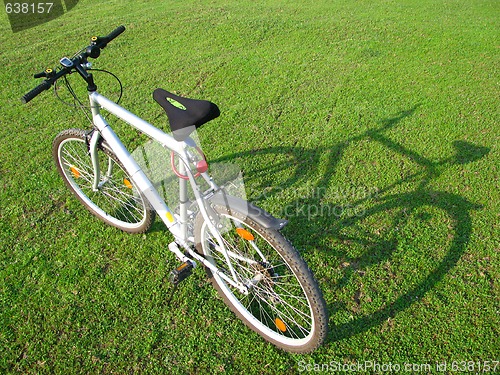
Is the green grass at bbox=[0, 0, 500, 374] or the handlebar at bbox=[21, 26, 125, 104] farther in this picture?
the green grass at bbox=[0, 0, 500, 374]

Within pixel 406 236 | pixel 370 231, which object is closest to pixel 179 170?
pixel 370 231

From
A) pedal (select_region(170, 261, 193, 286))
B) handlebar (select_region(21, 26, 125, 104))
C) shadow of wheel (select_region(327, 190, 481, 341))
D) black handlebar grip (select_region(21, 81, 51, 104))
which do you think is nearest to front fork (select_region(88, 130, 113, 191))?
handlebar (select_region(21, 26, 125, 104))

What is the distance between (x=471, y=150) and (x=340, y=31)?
13.4ft

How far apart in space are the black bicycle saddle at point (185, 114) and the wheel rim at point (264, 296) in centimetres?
71

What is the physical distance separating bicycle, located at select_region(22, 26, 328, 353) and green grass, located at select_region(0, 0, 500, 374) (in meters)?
0.22

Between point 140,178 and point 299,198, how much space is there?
1882 mm

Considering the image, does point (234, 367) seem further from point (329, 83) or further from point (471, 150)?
point (329, 83)

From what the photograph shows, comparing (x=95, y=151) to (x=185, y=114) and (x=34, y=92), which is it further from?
(x=185, y=114)

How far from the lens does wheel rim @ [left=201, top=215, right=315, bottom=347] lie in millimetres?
3172

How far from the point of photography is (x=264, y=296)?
11.5ft

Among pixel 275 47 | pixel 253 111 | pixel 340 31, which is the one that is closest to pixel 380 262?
pixel 253 111

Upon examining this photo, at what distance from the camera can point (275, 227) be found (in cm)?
270

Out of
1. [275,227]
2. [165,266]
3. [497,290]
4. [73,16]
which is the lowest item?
[497,290]

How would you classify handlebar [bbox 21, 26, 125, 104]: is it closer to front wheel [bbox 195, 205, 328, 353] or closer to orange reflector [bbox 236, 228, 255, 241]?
front wheel [bbox 195, 205, 328, 353]
